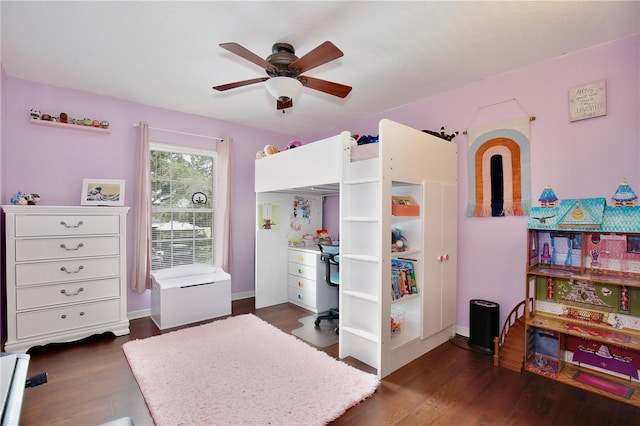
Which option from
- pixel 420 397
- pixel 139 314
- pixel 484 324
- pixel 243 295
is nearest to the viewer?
pixel 420 397

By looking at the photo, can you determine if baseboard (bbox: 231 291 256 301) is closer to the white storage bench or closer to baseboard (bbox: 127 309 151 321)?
the white storage bench

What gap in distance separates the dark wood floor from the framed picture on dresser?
56.5 inches

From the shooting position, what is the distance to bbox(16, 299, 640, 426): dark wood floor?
185 cm

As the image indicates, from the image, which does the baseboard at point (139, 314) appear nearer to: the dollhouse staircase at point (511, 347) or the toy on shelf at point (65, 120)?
the toy on shelf at point (65, 120)

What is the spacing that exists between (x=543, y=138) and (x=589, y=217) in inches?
31.1

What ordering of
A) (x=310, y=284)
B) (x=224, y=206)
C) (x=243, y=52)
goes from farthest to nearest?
(x=224, y=206)
(x=310, y=284)
(x=243, y=52)

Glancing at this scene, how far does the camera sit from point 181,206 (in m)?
4.02

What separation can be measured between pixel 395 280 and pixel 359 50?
188 cm

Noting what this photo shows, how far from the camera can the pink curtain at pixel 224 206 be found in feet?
13.4

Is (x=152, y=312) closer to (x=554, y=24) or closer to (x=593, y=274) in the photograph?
(x=593, y=274)

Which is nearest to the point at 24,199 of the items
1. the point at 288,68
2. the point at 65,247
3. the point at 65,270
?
the point at 65,247

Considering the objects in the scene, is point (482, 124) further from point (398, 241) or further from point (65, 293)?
point (65, 293)

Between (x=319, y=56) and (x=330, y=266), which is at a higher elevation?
(x=319, y=56)

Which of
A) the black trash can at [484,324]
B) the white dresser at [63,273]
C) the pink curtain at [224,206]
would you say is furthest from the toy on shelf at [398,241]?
the white dresser at [63,273]
